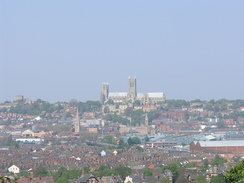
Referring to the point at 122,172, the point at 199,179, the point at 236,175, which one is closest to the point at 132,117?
the point at 122,172

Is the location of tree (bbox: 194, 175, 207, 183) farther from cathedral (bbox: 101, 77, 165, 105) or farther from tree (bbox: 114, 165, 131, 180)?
A: cathedral (bbox: 101, 77, 165, 105)

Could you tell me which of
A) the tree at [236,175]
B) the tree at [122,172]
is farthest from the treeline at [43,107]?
the tree at [236,175]

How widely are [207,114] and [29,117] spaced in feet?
75.4

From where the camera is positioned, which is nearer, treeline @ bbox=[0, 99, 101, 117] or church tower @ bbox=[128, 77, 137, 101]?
treeline @ bbox=[0, 99, 101, 117]

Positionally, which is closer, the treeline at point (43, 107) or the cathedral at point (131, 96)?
the treeline at point (43, 107)

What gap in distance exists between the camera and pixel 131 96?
503ft

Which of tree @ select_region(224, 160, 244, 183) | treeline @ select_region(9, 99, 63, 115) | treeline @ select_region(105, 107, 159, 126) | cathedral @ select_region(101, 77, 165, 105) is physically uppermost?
cathedral @ select_region(101, 77, 165, 105)

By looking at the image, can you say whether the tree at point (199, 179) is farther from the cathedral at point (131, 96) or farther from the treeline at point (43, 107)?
the cathedral at point (131, 96)

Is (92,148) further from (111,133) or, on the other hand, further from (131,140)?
(111,133)

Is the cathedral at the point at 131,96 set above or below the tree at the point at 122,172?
above

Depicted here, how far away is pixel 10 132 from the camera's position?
378ft

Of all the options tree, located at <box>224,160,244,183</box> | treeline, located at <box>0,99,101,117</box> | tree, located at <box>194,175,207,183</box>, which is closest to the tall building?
treeline, located at <box>0,99,101,117</box>

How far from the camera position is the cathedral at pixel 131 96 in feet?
495

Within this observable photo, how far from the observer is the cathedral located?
151 meters
